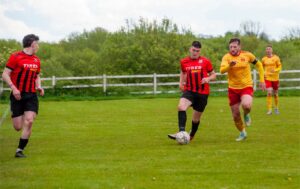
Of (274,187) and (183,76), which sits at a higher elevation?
(183,76)

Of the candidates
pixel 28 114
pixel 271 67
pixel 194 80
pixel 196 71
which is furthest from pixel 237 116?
pixel 271 67

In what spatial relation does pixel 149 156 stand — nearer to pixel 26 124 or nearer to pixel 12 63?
pixel 26 124

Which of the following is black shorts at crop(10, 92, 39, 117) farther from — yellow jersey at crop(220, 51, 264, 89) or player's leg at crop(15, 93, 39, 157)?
yellow jersey at crop(220, 51, 264, 89)

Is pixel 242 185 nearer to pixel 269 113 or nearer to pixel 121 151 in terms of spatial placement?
pixel 121 151

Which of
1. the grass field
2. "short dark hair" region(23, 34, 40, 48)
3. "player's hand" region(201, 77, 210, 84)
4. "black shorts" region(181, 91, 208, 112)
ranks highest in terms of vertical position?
"short dark hair" region(23, 34, 40, 48)

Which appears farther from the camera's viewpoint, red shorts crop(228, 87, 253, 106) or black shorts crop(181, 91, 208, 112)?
red shorts crop(228, 87, 253, 106)

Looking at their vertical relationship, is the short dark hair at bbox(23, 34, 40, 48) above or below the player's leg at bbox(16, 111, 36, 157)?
above

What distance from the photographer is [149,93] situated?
134ft

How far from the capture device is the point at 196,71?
1473 cm

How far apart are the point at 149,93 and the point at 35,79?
92.0ft

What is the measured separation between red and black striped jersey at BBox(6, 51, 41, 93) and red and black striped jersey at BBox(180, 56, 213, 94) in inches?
142

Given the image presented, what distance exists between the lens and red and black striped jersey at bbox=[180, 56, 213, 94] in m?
14.8

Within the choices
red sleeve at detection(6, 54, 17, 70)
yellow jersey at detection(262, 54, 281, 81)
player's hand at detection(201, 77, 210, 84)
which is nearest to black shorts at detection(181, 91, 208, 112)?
player's hand at detection(201, 77, 210, 84)

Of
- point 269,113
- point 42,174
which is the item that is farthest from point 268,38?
point 42,174
